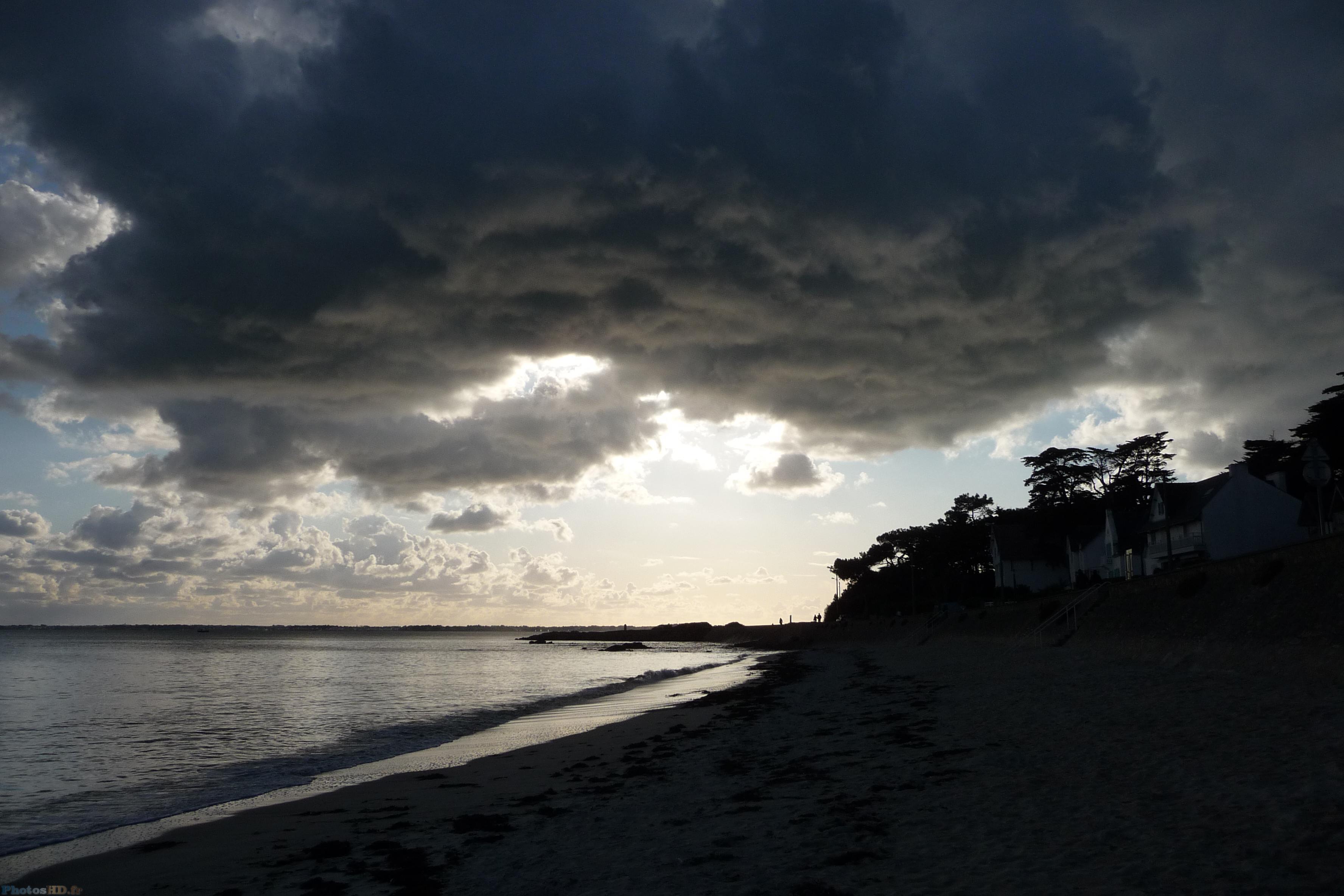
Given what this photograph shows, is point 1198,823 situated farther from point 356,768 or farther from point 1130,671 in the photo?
point 356,768

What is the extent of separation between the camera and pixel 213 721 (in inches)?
1228

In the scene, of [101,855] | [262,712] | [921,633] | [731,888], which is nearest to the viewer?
[731,888]

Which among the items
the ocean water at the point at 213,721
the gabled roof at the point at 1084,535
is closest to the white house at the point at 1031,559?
the gabled roof at the point at 1084,535

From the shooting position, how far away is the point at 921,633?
67125 millimetres

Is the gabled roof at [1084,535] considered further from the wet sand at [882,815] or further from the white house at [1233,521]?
the wet sand at [882,815]

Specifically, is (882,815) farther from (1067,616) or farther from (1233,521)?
(1233,521)

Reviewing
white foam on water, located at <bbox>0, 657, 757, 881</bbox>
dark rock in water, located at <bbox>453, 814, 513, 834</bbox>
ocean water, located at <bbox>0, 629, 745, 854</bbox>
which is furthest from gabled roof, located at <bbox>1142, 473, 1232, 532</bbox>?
dark rock in water, located at <bbox>453, 814, 513, 834</bbox>

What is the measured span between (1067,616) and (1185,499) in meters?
25.1

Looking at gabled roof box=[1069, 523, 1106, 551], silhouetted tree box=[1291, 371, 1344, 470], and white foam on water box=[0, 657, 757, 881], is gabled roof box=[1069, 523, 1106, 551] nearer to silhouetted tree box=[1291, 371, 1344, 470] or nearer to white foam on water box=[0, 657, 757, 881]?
silhouetted tree box=[1291, 371, 1344, 470]

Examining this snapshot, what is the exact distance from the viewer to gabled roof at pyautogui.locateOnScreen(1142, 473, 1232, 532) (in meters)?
52.6

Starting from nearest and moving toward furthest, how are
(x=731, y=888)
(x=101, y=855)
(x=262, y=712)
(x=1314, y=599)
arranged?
(x=731, y=888) → (x=101, y=855) → (x=1314, y=599) → (x=262, y=712)

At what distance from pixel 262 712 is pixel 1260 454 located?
3142 inches

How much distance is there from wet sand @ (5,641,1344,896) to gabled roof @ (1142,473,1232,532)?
3928cm

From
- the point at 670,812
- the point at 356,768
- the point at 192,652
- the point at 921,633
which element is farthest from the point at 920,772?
the point at 192,652
